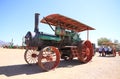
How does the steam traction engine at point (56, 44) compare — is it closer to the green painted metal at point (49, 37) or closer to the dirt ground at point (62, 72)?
the green painted metal at point (49, 37)

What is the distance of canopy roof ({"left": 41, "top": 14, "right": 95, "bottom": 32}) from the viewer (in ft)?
33.2

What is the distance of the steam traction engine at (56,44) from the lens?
895cm

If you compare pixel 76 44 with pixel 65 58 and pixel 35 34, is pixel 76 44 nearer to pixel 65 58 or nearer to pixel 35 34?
pixel 65 58

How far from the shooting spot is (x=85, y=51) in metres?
12.3

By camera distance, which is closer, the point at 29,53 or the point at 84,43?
the point at 29,53

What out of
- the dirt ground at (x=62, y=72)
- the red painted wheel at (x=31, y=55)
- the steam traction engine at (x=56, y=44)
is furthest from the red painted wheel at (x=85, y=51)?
the red painted wheel at (x=31, y=55)

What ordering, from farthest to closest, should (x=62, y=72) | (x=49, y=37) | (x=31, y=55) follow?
(x=31, y=55)
(x=49, y=37)
(x=62, y=72)

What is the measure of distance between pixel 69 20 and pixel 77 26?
175cm

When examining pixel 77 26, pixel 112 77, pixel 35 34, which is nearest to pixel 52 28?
pixel 35 34

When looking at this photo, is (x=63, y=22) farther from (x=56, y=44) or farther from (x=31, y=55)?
(x=31, y=55)

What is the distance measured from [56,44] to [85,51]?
9.04 ft

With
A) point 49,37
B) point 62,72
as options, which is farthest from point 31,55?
point 62,72

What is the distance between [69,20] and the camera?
1088cm

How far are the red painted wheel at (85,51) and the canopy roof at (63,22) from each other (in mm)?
1404
